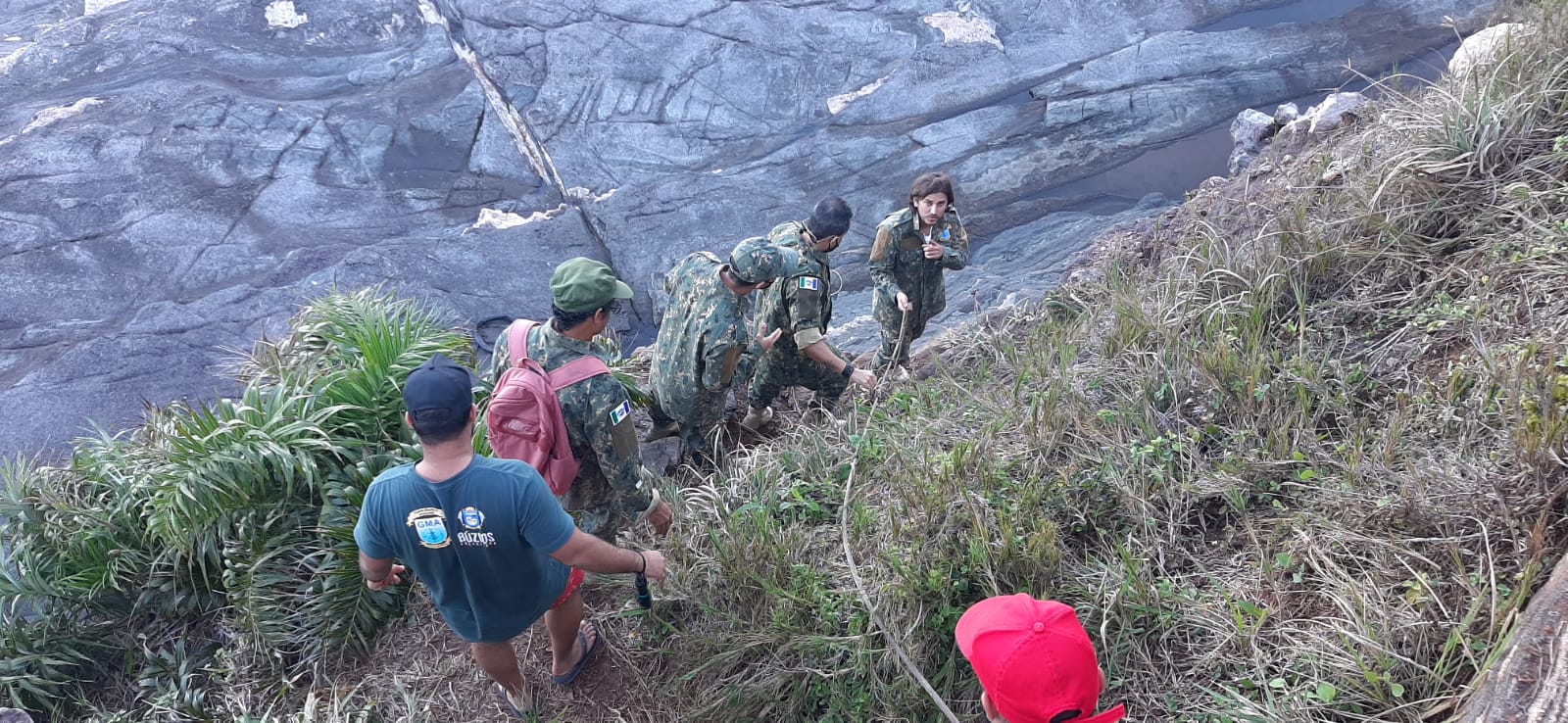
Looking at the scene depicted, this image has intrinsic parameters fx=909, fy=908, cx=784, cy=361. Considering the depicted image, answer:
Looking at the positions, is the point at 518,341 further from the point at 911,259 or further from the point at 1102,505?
the point at 911,259

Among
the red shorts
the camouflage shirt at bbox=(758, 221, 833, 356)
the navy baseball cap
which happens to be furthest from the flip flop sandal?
the camouflage shirt at bbox=(758, 221, 833, 356)

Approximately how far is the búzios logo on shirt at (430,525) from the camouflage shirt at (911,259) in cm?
307

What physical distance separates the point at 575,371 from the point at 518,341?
28cm

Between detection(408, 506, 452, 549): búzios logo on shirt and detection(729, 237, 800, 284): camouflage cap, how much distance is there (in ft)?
5.46

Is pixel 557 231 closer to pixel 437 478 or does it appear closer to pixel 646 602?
pixel 646 602

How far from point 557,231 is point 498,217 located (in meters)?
0.47

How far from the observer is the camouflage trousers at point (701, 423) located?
13.4 feet

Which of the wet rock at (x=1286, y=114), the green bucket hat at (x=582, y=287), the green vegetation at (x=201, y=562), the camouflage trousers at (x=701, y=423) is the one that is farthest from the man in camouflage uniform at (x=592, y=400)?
the wet rock at (x=1286, y=114)

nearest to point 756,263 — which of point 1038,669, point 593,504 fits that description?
point 593,504

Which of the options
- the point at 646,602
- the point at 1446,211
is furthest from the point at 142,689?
the point at 1446,211

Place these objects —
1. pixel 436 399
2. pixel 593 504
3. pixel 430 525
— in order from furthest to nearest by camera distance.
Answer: pixel 593 504 < pixel 430 525 < pixel 436 399

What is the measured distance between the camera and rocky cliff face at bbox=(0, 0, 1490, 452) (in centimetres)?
614

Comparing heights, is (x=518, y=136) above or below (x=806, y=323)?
above

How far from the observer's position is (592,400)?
3010mm
